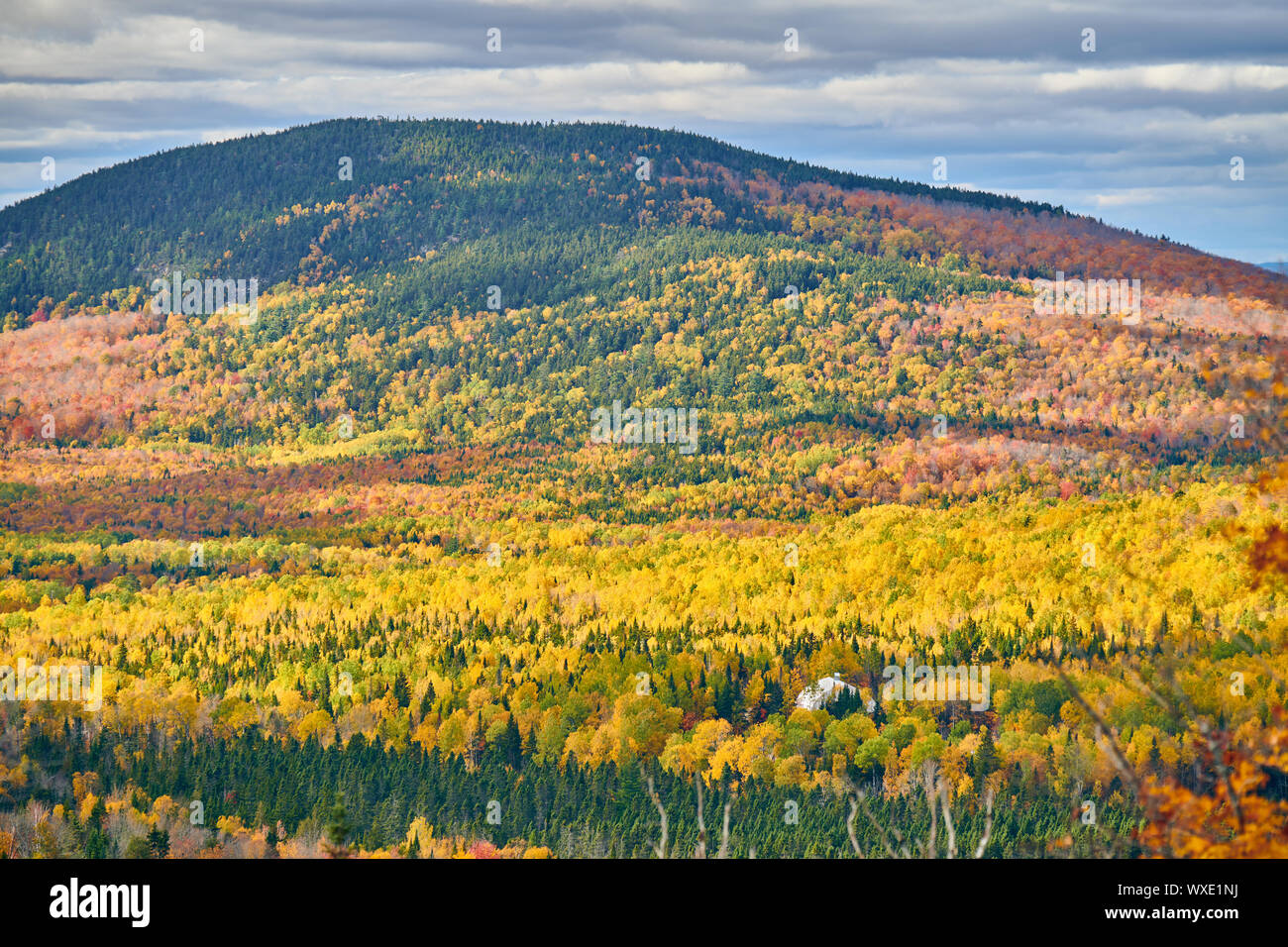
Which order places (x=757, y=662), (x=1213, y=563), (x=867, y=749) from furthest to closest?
1. (x=1213, y=563)
2. (x=757, y=662)
3. (x=867, y=749)

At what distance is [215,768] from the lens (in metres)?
123

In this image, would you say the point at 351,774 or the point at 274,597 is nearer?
the point at 351,774

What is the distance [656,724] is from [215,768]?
42.9m

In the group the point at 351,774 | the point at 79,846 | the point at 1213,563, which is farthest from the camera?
the point at 1213,563

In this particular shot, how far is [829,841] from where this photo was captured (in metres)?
106

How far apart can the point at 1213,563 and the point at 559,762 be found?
10225cm

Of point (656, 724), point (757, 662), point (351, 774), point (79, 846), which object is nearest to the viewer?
point (79, 846)

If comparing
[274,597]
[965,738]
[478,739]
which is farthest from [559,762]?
[274,597]
